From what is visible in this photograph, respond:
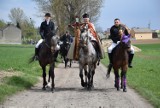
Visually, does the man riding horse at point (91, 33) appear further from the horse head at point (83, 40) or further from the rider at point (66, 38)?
the rider at point (66, 38)

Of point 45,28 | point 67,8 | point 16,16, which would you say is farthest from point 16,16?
point 45,28

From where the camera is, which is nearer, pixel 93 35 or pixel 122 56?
pixel 122 56

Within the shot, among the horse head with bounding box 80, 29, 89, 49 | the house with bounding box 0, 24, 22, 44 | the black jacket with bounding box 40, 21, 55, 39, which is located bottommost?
the house with bounding box 0, 24, 22, 44

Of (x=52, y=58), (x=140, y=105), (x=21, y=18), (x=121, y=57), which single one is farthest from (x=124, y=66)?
(x=21, y=18)

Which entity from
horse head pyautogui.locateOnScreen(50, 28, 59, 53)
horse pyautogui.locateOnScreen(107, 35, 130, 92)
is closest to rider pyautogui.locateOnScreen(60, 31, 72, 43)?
horse pyautogui.locateOnScreen(107, 35, 130, 92)

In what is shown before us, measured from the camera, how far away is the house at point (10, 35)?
163 meters

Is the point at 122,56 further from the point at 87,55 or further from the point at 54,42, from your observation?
the point at 54,42

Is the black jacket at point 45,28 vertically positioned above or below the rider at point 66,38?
above

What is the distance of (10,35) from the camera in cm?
16688

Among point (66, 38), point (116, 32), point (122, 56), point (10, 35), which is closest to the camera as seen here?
point (122, 56)

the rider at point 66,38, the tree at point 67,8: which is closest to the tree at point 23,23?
the tree at point 67,8

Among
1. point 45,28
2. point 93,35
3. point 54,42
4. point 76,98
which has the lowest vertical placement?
point 76,98

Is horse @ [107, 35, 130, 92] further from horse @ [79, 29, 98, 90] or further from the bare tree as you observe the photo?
the bare tree

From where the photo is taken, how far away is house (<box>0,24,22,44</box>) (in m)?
163
